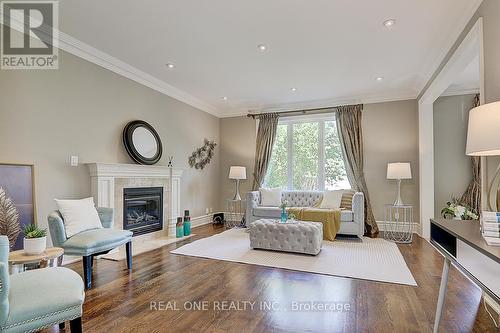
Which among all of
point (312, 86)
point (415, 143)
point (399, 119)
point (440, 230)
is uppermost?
point (312, 86)

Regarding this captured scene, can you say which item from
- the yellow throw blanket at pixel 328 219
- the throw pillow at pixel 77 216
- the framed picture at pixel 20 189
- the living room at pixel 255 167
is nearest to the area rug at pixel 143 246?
the living room at pixel 255 167

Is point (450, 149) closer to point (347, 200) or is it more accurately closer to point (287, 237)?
point (347, 200)

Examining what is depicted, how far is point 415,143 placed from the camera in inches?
213

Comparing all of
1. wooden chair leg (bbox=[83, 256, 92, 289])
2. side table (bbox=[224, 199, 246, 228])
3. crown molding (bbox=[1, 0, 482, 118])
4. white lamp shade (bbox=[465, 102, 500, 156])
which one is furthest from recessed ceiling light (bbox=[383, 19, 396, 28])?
side table (bbox=[224, 199, 246, 228])

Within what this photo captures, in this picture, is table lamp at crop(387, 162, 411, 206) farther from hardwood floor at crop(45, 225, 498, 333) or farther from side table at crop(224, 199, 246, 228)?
side table at crop(224, 199, 246, 228)

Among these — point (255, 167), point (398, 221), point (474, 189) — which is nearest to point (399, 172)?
point (398, 221)

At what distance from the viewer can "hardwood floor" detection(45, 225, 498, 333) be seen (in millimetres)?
2070

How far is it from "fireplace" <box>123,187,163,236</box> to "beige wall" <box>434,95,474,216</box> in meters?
5.30

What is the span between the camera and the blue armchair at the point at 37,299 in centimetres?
140

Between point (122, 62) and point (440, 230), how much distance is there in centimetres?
447

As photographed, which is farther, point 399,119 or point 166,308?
point 399,119

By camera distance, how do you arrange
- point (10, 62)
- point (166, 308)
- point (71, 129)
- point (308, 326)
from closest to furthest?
point (308, 326) → point (166, 308) → point (10, 62) → point (71, 129)

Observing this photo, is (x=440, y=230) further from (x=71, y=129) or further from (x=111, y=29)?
(x=71, y=129)

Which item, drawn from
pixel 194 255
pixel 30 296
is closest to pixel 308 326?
pixel 30 296
